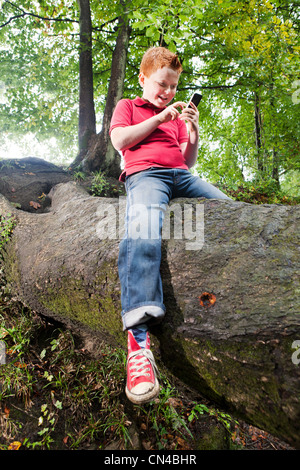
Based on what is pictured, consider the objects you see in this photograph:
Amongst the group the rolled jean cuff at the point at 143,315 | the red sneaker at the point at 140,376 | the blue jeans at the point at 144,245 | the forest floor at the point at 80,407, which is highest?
the blue jeans at the point at 144,245

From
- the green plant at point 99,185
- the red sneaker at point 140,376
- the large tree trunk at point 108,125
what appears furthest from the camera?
the large tree trunk at point 108,125

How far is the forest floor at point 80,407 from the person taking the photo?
177 centimetres

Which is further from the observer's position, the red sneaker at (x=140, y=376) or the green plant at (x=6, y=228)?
the green plant at (x=6, y=228)

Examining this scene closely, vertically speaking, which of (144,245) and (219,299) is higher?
(144,245)

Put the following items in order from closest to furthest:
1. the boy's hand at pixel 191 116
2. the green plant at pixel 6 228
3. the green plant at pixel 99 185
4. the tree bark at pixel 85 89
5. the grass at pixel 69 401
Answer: the grass at pixel 69 401, the boy's hand at pixel 191 116, the green plant at pixel 6 228, the green plant at pixel 99 185, the tree bark at pixel 85 89

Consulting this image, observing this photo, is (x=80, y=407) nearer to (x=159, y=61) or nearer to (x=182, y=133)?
(x=182, y=133)

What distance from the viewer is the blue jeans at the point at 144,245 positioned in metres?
1.43

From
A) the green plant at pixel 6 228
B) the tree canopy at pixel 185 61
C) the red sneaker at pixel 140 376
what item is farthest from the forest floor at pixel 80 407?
the tree canopy at pixel 185 61

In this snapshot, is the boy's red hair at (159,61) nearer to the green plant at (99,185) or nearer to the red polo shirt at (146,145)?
the red polo shirt at (146,145)

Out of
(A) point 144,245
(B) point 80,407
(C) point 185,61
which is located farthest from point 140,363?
(C) point 185,61

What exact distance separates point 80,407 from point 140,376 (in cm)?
101

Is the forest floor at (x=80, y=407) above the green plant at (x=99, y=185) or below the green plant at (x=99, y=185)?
below

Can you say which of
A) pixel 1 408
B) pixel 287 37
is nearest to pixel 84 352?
pixel 1 408

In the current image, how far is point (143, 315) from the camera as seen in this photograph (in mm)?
1394
